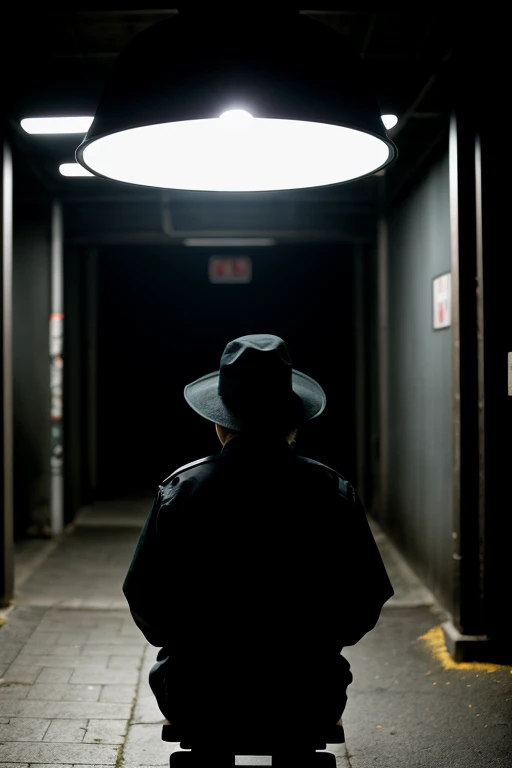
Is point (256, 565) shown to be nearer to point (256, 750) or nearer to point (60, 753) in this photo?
point (256, 750)

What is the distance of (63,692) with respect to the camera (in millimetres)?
4102

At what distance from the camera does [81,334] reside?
9.41 metres

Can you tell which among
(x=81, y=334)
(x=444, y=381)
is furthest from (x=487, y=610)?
(x=81, y=334)

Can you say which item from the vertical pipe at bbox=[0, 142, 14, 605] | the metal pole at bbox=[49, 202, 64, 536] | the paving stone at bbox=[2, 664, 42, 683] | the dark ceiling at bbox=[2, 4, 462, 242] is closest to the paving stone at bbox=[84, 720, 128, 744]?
the paving stone at bbox=[2, 664, 42, 683]

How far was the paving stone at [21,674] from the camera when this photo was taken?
4238mm

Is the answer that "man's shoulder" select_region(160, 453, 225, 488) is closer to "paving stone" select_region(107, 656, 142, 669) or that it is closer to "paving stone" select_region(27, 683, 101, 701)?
"paving stone" select_region(27, 683, 101, 701)

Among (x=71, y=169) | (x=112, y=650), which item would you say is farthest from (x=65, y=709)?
(x=71, y=169)

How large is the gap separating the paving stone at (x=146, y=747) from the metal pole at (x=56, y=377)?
14.4ft

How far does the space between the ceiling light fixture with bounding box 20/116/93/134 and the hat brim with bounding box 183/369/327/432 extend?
10.3 feet

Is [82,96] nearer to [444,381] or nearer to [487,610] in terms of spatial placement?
[444,381]

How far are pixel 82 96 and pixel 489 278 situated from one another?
2.71m

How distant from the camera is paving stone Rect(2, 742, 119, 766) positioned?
3350 millimetres

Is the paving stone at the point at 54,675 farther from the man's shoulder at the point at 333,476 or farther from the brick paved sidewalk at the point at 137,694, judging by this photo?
the man's shoulder at the point at 333,476

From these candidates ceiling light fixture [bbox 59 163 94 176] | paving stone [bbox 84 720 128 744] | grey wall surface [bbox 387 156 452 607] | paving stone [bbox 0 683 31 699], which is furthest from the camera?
ceiling light fixture [bbox 59 163 94 176]
